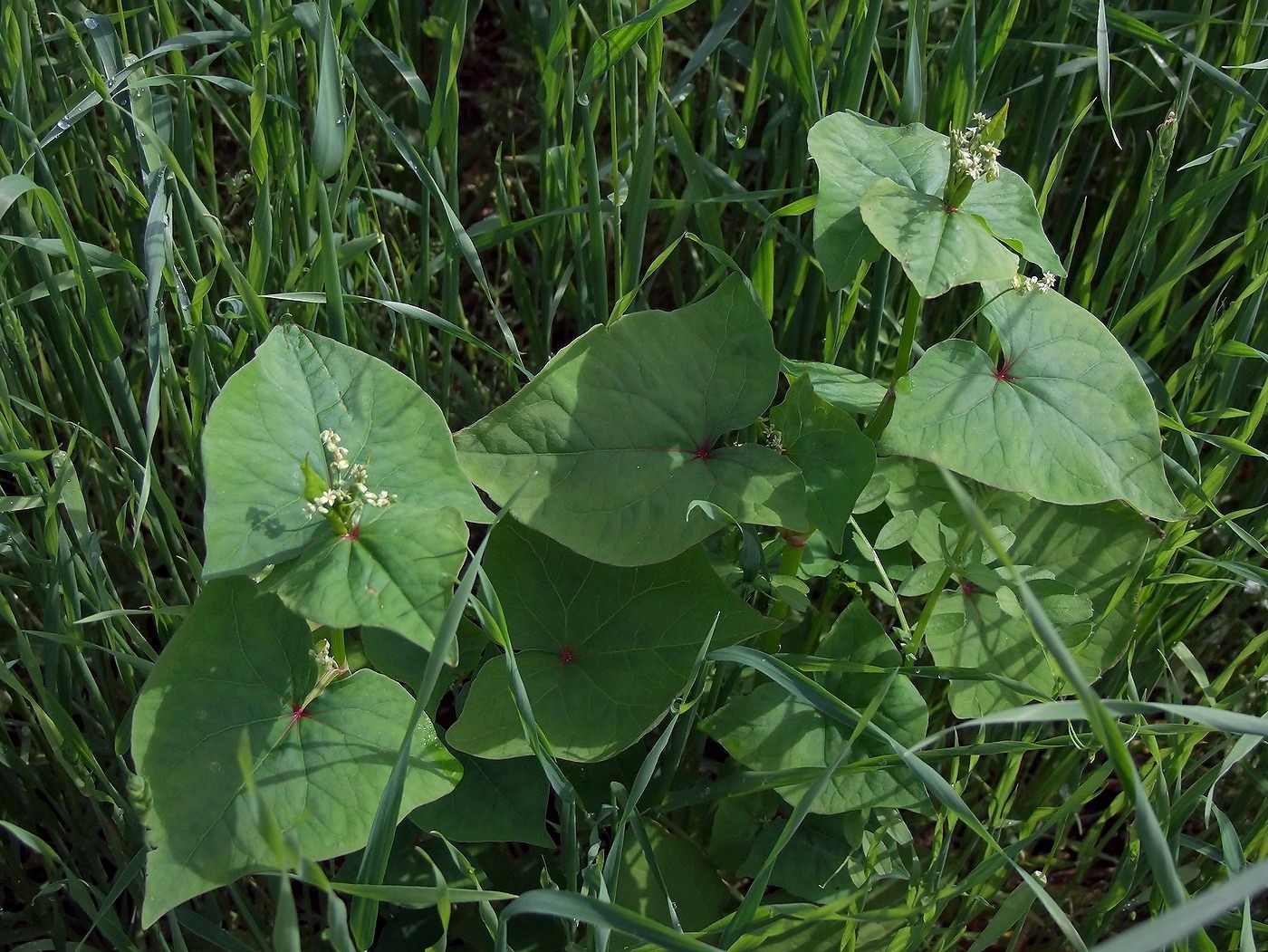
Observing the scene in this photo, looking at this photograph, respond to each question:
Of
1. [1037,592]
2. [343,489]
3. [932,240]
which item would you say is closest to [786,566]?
[1037,592]

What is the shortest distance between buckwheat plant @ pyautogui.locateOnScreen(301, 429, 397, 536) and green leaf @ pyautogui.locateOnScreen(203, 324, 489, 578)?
0.08 ft

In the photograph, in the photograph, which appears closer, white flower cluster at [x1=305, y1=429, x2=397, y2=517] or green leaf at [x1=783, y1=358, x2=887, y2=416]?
white flower cluster at [x1=305, y1=429, x2=397, y2=517]

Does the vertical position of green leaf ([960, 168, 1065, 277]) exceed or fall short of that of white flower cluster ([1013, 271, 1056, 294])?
it exceeds it

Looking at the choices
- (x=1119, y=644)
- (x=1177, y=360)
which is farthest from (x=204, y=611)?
(x=1177, y=360)

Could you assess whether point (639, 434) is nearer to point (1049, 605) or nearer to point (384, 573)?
point (384, 573)

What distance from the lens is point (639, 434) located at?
1096mm

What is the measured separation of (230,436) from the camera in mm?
927

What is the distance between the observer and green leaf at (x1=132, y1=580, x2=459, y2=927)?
883mm

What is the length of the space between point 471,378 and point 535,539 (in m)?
0.48

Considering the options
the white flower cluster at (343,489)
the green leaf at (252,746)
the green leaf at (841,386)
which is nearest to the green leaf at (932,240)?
the green leaf at (841,386)

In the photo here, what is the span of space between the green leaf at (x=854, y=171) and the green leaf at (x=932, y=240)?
4 cm

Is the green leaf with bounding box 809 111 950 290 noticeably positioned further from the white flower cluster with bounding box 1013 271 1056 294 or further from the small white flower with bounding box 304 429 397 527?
the small white flower with bounding box 304 429 397 527

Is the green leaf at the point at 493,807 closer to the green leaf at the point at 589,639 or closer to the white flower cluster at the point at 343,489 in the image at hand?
the green leaf at the point at 589,639

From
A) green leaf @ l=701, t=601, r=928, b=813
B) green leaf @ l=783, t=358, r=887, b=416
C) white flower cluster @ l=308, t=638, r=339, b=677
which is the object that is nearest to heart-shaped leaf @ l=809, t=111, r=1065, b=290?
green leaf @ l=783, t=358, r=887, b=416
